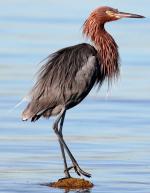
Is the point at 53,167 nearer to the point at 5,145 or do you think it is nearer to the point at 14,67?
the point at 5,145

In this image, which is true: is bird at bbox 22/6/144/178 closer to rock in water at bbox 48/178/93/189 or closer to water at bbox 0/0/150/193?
rock in water at bbox 48/178/93/189

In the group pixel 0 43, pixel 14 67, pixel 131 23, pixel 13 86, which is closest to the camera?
pixel 13 86

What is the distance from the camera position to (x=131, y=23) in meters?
26.0

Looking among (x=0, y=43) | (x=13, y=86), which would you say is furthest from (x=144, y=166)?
(x=0, y=43)

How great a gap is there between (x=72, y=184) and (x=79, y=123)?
304 centimetres

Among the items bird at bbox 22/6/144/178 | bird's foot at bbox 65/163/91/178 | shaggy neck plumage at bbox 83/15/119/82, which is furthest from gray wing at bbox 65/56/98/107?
bird's foot at bbox 65/163/91/178

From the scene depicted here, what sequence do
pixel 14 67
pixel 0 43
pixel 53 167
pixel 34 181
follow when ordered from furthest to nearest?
pixel 0 43 < pixel 14 67 < pixel 53 167 < pixel 34 181

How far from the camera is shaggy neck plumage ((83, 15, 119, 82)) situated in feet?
47.3

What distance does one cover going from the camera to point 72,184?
42.9 ft

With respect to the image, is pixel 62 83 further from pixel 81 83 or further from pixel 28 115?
pixel 28 115

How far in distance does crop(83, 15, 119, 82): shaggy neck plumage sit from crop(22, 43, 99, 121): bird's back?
0.42m

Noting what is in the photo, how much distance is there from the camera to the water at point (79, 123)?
517 inches

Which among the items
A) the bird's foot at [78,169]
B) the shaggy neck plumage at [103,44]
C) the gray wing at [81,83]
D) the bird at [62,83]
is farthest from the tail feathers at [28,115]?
the shaggy neck plumage at [103,44]

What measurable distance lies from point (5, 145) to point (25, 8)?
514 inches
